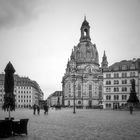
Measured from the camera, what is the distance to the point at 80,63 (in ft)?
603

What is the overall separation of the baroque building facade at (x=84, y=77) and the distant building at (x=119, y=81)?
55356 mm

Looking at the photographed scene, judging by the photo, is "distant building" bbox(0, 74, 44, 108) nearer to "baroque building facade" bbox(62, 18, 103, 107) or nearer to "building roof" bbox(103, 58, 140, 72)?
"baroque building facade" bbox(62, 18, 103, 107)

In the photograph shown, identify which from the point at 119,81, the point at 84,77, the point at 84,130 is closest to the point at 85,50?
the point at 84,77

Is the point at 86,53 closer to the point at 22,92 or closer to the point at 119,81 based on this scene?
the point at 22,92

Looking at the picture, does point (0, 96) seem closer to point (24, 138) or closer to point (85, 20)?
point (85, 20)

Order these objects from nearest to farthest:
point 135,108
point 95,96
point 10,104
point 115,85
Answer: point 10,104, point 135,108, point 115,85, point 95,96

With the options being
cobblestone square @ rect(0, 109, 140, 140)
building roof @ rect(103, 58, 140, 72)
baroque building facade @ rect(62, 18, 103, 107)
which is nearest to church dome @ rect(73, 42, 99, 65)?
baroque building facade @ rect(62, 18, 103, 107)

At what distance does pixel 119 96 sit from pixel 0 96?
307ft

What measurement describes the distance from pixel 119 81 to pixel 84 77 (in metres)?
65.5

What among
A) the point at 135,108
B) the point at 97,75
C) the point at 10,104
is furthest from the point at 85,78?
the point at 10,104

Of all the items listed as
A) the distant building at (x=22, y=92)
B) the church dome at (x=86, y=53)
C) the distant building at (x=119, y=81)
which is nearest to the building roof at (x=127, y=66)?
the distant building at (x=119, y=81)

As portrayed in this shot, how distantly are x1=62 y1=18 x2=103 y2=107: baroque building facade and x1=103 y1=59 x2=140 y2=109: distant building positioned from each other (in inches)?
2179

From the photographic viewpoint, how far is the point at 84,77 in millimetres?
178625

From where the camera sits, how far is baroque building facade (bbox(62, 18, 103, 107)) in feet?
576
